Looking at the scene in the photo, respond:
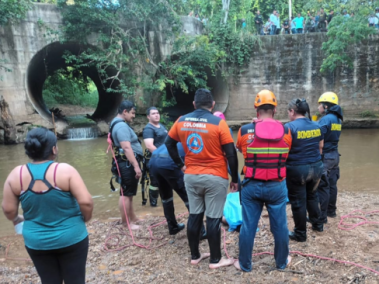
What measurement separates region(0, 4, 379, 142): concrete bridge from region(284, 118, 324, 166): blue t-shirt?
13.2 m

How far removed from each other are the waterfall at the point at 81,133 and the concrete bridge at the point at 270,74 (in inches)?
27.9

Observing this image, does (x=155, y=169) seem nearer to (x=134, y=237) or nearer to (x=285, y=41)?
(x=134, y=237)

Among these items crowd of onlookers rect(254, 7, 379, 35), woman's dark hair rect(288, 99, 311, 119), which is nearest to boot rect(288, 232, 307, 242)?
woman's dark hair rect(288, 99, 311, 119)

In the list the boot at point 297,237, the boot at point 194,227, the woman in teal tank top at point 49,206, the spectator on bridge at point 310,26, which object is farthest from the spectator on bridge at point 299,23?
the woman in teal tank top at point 49,206

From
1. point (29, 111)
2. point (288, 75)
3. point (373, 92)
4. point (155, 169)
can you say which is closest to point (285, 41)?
point (288, 75)

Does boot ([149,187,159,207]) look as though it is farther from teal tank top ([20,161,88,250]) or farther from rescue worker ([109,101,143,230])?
teal tank top ([20,161,88,250])

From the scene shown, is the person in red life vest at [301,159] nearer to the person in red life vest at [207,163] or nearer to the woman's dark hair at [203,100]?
the person in red life vest at [207,163]

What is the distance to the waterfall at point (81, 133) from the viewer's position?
15412 mm

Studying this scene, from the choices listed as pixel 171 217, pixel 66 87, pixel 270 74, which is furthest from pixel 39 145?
pixel 66 87

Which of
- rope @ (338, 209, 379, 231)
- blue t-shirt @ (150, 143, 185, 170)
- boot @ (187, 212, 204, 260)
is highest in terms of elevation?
blue t-shirt @ (150, 143, 185, 170)

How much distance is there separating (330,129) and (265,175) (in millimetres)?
1834

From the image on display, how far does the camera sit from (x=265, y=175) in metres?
2.95

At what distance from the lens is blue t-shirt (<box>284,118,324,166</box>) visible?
3.54 metres

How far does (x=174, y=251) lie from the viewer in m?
3.76
